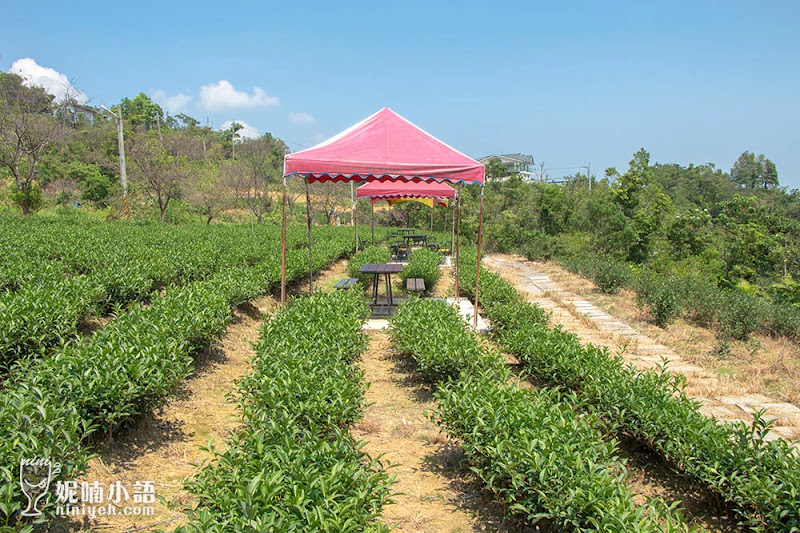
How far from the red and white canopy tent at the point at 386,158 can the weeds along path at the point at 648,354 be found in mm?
2041

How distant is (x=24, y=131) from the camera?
18.0 m

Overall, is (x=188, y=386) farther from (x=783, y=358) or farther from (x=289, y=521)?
(x=783, y=358)

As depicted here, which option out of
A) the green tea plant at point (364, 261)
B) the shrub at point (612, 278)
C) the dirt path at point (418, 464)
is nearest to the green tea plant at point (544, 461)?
the dirt path at point (418, 464)

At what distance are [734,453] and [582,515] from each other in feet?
3.61

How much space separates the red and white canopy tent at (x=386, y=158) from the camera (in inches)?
240

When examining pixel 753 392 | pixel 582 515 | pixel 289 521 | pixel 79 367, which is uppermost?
pixel 79 367

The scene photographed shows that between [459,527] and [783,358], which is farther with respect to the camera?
[783,358]

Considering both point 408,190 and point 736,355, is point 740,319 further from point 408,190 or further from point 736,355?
point 408,190

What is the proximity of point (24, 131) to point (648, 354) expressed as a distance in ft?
70.2

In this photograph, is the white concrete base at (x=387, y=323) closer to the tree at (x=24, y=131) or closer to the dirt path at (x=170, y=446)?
the dirt path at (x=170, y=446)

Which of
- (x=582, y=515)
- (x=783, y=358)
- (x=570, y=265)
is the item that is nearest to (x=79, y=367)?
(x=582, y=515)

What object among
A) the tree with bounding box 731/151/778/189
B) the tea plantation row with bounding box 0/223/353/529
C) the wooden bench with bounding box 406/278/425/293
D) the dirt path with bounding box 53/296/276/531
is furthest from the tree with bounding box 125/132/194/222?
the tree with bounding box 731/151/778/189

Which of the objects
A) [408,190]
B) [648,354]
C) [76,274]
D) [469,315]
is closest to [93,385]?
[469,315]

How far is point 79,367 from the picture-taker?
294 cm
